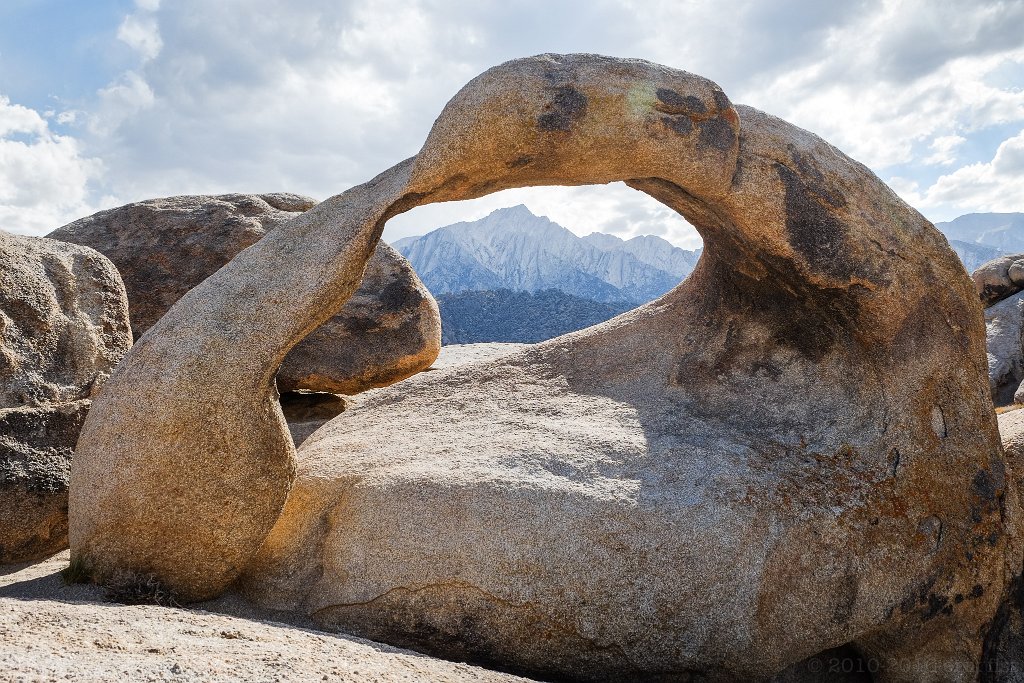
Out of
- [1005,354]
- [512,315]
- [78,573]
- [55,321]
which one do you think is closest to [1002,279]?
[1005,354]

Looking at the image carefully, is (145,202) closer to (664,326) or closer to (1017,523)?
(664,326)

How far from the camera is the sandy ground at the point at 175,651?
238 cm

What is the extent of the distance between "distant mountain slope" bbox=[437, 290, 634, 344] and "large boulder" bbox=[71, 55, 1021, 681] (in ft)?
339

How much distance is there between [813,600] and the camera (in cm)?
411

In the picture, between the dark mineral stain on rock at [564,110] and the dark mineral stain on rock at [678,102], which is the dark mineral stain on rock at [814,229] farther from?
the dark mineral stain on rock at [564,110]

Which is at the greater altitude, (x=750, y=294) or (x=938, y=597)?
(x=750, y=294)

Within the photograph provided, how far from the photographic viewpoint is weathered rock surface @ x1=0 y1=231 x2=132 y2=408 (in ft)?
15.1

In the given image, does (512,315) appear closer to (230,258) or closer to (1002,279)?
(1002,279)

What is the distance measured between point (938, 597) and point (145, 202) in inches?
284

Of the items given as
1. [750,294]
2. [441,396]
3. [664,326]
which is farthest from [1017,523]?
[441,396]

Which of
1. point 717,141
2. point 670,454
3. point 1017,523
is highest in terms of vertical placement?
point 717,141

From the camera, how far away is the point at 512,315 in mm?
120250

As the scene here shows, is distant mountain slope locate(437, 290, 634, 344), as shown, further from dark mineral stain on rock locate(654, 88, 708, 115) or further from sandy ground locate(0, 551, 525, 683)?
sandy ground locate(0, 551, 525, 683)

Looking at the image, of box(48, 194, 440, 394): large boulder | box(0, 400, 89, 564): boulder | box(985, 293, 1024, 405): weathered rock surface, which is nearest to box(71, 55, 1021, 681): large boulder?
box(0, 400, 89, 564): boulder
